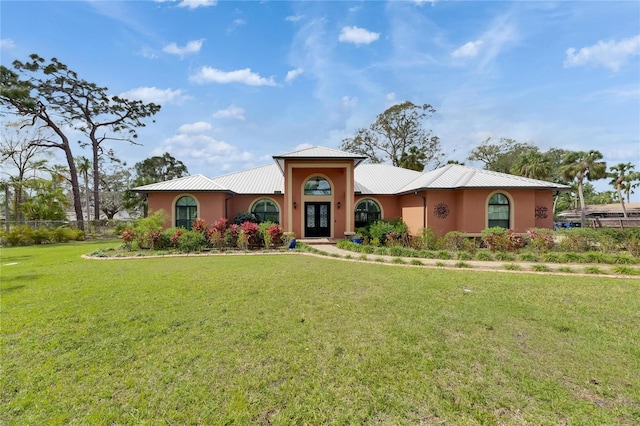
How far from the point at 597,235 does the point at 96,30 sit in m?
20.9

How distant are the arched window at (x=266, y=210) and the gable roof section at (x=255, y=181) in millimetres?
740

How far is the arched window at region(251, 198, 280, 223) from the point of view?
18.2 m

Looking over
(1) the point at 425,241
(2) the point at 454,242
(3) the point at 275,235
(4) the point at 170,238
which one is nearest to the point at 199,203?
(4) the point at 170,238

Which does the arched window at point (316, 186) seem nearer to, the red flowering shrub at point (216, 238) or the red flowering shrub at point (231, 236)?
the red flowering shrub at point (231, 236)

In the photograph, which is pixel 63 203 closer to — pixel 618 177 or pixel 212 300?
pixel 212 300

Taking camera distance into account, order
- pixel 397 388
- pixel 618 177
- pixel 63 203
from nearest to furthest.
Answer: pixel 397 388 < pixel 63 203 < pixel 618 177

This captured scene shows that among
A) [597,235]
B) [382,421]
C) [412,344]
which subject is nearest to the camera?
[382,421]

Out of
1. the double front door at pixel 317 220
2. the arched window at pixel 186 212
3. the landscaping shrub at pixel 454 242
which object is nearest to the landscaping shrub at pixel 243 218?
the arched window at pixel 186 212

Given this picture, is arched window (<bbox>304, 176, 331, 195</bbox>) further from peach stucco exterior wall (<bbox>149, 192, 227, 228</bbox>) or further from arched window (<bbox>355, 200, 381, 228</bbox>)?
peach stucco exterior wall (<bbox>149, 192, 227, 228</bbox>)

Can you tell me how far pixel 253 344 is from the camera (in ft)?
12.9

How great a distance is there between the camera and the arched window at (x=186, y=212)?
16594 mm

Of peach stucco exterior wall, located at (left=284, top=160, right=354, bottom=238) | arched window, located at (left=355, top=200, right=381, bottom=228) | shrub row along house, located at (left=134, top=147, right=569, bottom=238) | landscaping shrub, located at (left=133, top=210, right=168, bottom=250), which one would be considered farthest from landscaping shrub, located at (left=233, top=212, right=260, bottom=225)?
arched window, located at (left=355, top=200, right=381, bottom=228)

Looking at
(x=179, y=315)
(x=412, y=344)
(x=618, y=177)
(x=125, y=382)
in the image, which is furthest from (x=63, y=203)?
(x=618, y=177)

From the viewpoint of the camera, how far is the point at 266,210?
18297mm
